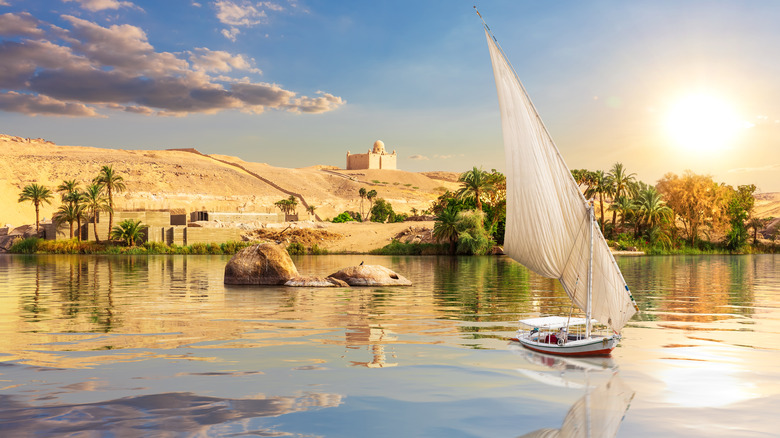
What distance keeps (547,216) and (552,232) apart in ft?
1.29

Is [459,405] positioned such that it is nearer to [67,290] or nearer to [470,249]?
[67,290]

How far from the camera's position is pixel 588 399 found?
9.45m

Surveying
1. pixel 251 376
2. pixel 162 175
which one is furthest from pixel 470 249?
pixel 162 175

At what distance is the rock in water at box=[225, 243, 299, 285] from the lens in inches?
1198

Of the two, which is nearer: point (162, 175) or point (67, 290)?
point (67, 290)

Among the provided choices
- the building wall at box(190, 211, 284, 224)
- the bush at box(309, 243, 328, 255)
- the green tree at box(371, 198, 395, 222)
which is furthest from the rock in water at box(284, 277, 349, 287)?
the green tree at box(371, 198, 395, 222)

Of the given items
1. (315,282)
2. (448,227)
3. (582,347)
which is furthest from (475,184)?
(582,347)

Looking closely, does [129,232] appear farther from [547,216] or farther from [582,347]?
[582,347]

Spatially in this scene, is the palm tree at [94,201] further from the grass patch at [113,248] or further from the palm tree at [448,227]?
the palm tree at [448,227]

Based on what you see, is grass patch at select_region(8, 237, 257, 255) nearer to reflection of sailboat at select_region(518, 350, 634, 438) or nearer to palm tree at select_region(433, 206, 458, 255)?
palm tree at select_region(433, 206, 458, 255)

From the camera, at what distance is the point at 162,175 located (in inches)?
6481

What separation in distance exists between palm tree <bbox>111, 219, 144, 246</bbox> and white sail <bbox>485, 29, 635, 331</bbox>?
76.7m

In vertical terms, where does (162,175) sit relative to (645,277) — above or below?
above

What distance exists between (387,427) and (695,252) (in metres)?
89.8
